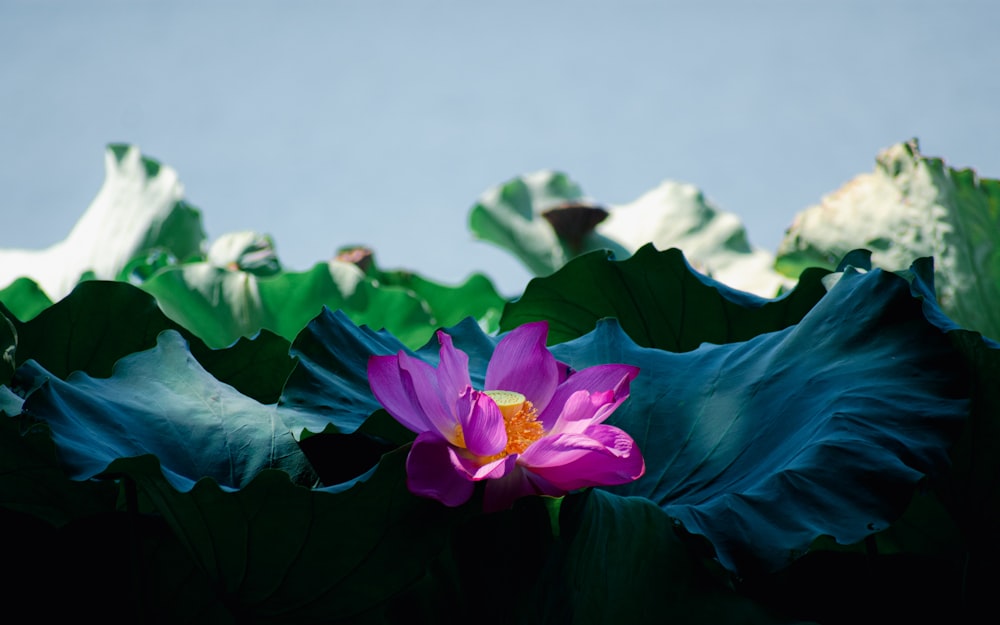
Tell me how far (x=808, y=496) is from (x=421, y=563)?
256 millimetres

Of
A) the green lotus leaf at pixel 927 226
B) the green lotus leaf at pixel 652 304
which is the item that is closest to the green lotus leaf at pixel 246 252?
the green lotus leaf at pixel 927 226

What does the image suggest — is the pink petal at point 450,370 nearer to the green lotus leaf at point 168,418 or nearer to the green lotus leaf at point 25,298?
the green lotus leaf at point 168,418

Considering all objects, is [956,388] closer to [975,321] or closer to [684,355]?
[684,355]

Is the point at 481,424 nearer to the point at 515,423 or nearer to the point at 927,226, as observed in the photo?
the point at 515,423

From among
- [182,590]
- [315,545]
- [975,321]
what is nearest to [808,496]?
[315,545]

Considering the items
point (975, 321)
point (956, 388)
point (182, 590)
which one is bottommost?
point (975, 321)

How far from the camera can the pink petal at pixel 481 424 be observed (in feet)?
2.00

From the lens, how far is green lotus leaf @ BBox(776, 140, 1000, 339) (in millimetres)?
1735

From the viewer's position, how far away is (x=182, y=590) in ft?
2.26

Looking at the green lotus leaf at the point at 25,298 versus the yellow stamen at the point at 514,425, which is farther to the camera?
the green lotus leaf at the point at 25,298

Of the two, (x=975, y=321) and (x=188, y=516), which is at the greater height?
(x=188, y=516)

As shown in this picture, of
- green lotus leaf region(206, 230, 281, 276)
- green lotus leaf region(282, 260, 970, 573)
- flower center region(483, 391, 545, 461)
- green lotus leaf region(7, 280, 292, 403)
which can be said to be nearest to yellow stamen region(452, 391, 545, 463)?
flower center region(483, 391, 545, 461)

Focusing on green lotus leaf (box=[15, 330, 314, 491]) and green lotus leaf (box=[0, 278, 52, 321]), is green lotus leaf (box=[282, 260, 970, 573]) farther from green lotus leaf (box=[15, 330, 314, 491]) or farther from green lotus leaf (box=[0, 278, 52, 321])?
green lotus leaf (box=[0, 278, 52, 321])

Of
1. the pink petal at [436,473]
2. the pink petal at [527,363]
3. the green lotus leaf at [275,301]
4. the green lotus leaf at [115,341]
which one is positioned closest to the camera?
the pink petal at [436,473]
